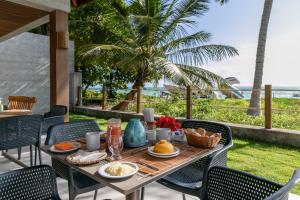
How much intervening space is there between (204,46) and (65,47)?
14.5 ft

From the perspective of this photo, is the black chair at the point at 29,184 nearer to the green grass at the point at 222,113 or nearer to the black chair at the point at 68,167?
the black chair at the point at 68,167

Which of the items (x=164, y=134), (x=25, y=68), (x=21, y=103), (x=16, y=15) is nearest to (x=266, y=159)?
(x=164, y=134)

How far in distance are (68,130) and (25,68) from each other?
729 centimetres

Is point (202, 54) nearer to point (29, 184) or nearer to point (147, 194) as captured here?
point (147, 194)

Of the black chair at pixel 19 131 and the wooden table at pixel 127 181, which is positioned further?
the black chair at pixel 19 131

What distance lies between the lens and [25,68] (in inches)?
337

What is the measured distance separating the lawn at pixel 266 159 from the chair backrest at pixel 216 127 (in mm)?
1182

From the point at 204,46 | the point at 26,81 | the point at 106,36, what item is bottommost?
the point at 26,81

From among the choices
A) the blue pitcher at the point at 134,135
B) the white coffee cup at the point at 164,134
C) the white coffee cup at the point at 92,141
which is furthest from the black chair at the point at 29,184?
the white coffee cup at the point at 164,134

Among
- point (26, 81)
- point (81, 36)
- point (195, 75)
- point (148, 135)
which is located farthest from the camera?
point (81, 36)

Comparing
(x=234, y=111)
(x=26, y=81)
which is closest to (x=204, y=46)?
(x=234, y=111)

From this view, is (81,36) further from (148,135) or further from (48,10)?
(148,135)

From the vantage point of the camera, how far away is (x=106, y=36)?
880 cm

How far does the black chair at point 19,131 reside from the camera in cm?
284
